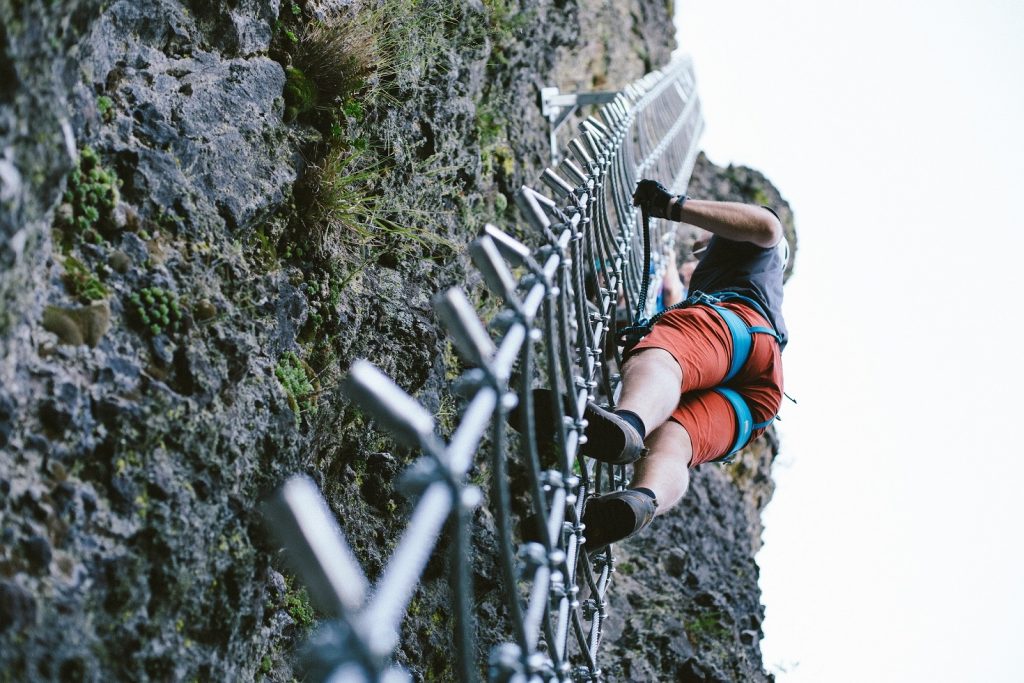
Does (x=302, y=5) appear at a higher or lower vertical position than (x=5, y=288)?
higher

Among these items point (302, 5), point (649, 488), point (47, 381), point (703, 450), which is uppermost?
point (302, 5)

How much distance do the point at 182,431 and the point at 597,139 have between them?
2.46m

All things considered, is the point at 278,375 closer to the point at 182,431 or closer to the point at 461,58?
the point at 182,431

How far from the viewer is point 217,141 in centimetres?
240

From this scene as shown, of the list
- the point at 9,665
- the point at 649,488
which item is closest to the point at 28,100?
the point at 9,665

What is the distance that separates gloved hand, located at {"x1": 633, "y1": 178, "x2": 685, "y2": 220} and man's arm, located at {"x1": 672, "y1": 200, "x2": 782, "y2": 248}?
0.09 m

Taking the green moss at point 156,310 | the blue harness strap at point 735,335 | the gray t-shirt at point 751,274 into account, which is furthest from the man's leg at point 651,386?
the green moss at point 156,310

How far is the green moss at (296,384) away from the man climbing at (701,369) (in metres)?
0.78

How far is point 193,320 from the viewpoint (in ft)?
6.66

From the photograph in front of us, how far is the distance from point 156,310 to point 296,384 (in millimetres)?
543

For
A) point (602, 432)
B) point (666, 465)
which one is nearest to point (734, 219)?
point (666, 465)

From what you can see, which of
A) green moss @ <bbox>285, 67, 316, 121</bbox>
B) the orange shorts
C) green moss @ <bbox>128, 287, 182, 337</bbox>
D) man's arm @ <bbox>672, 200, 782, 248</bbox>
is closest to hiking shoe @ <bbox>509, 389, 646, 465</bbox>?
the orange shorts

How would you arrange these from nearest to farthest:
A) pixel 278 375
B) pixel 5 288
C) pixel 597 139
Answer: pixel 5 288 → pixel 278 375 → pixel 597 139

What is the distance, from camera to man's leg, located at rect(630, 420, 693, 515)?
2789 millimetres
